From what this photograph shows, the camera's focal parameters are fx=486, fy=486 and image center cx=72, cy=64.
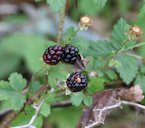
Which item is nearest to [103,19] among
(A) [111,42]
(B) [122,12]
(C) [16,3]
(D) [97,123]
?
(B) [122,12]

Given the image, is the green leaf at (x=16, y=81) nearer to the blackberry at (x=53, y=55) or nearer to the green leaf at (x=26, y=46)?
the blackberry at (x=53, y=55)

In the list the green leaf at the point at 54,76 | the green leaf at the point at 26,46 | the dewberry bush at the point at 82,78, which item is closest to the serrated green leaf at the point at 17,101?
the dewberry bush at the point at 82,78

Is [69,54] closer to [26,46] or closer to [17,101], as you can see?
[17,101]

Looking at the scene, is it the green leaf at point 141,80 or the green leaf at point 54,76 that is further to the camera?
the green leaf at point 141,80

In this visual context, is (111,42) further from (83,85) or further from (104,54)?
(83,85)

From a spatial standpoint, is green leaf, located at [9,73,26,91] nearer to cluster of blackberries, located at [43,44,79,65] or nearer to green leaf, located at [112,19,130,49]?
cluster of blackberries, located at [43,44,79,65]

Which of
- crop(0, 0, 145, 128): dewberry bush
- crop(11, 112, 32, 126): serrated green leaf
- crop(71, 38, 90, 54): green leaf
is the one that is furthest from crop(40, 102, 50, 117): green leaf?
crop(71, 38, 90, 54): green leaf
